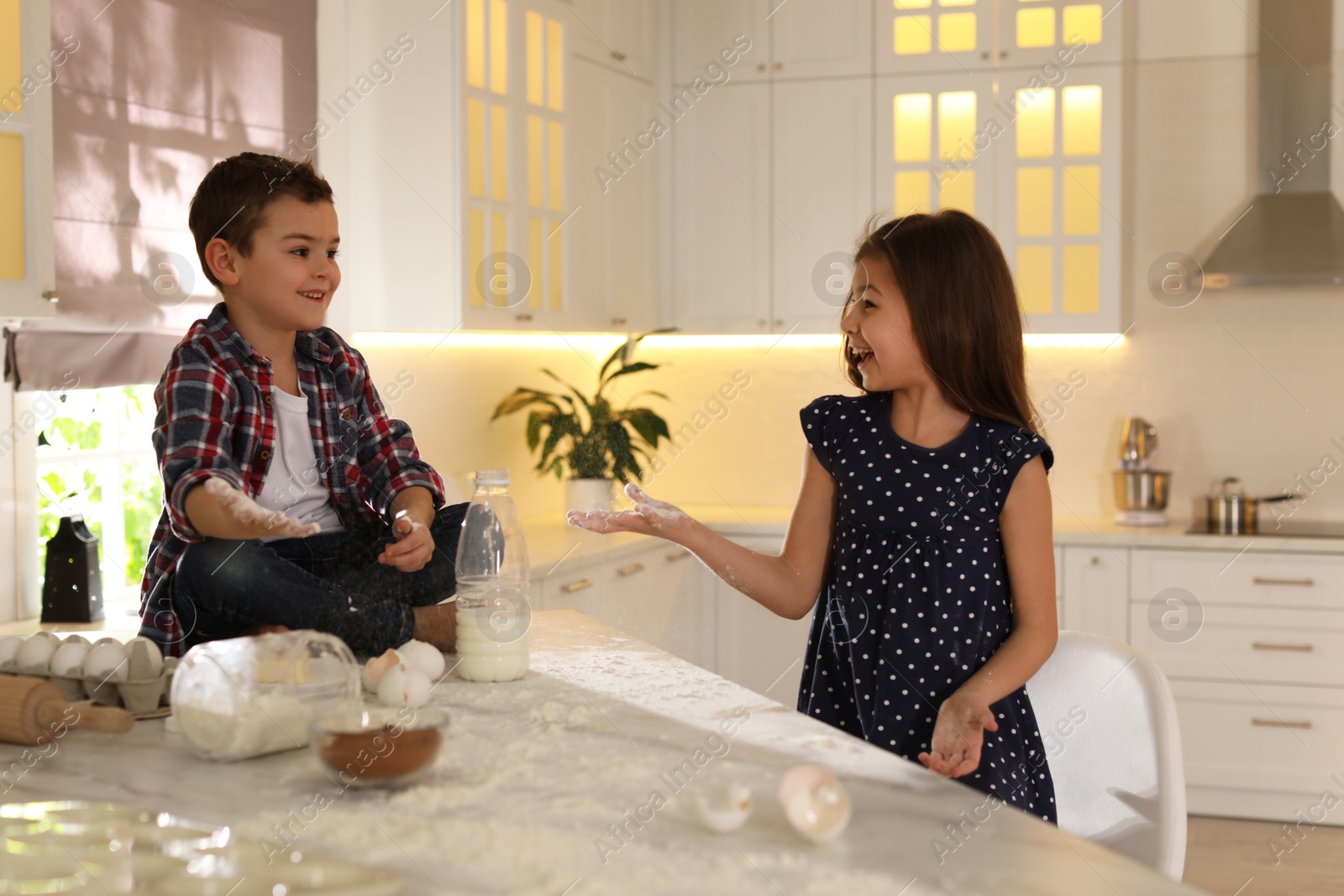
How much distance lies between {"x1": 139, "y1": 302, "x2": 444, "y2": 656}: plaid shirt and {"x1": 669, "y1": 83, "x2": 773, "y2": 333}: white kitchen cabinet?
240 cm

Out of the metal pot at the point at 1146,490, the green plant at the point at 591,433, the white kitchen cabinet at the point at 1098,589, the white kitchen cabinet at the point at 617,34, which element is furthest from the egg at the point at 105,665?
the metal pot at the point at 1146,490

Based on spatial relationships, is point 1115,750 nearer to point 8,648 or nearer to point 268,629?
point 268,629

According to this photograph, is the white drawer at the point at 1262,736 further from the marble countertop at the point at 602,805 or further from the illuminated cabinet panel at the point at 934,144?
the marble countertop at the point at 602,805

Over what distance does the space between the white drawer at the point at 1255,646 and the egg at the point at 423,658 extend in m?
2.55

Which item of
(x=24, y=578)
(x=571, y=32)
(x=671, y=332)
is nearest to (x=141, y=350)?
(x=24, y=578)

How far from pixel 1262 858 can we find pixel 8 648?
2.90 meters

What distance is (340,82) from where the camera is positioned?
2.81m

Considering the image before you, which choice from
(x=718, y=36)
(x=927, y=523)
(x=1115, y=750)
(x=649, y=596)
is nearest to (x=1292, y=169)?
(x=718, y=36)

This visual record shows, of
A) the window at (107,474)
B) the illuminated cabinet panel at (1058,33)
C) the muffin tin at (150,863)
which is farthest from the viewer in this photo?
the illuminated cabinet panel at (1058,33)

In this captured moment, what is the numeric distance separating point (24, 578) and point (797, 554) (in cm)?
149

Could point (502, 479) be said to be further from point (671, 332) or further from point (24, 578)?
point (671, 332)

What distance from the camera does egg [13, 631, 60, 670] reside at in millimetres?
1148

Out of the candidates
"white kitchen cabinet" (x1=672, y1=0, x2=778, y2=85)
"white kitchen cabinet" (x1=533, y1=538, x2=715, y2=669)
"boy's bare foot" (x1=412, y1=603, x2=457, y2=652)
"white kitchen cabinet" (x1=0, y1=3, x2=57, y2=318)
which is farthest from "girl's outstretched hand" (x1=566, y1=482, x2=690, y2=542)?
"white kitchen cabinet" (x1=672, y1=0, x2=778, y2=85)

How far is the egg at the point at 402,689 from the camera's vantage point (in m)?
1.12
